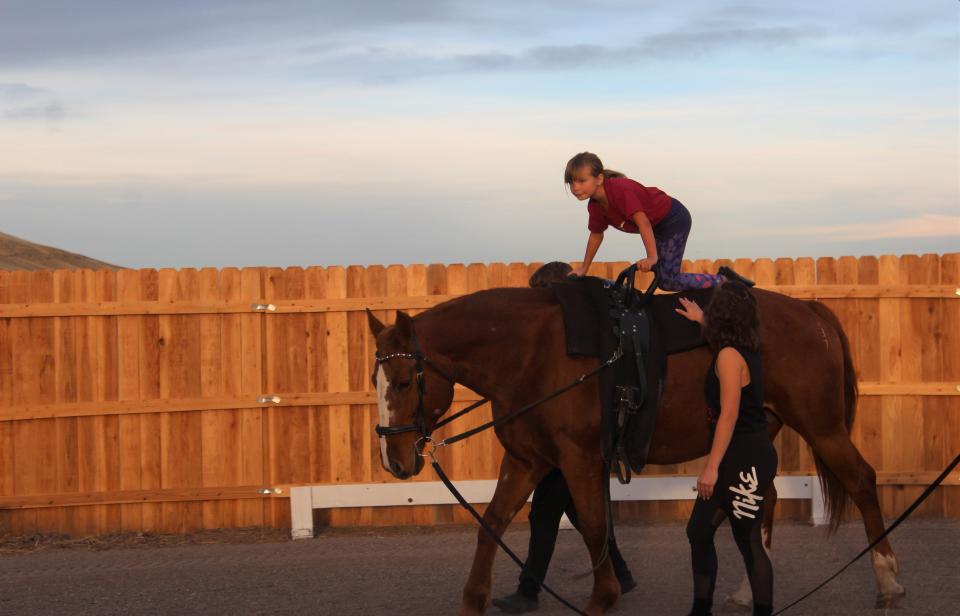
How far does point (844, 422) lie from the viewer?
25.3 ft

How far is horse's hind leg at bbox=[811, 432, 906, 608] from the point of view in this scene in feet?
23.9

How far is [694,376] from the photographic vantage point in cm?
700

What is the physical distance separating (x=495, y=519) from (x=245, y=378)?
4.41 metres

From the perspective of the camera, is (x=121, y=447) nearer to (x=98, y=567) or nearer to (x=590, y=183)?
(x=98, y=567)

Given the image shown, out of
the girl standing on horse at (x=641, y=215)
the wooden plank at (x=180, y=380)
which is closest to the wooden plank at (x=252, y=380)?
the wooden plank at (x=180, y=380)

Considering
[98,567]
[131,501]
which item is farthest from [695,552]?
[131,501]

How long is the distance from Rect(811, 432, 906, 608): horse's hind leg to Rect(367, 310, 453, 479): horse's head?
2.56 meters

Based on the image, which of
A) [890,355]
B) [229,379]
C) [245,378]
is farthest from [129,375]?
[890,355]

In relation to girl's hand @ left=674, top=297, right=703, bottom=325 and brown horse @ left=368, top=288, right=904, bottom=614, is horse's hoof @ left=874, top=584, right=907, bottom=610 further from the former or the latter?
girl's hand @ left=674, top=297, right=703, bottom=325

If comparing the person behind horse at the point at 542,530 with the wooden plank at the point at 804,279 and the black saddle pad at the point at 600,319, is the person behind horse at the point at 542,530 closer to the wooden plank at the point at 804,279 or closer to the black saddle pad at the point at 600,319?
the black saddle pad at the point at 600,319

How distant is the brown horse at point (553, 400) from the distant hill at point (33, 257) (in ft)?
75.2

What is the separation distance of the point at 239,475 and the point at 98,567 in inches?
62.7

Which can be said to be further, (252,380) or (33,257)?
(33,257)

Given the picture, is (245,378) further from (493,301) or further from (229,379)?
(493,301)
